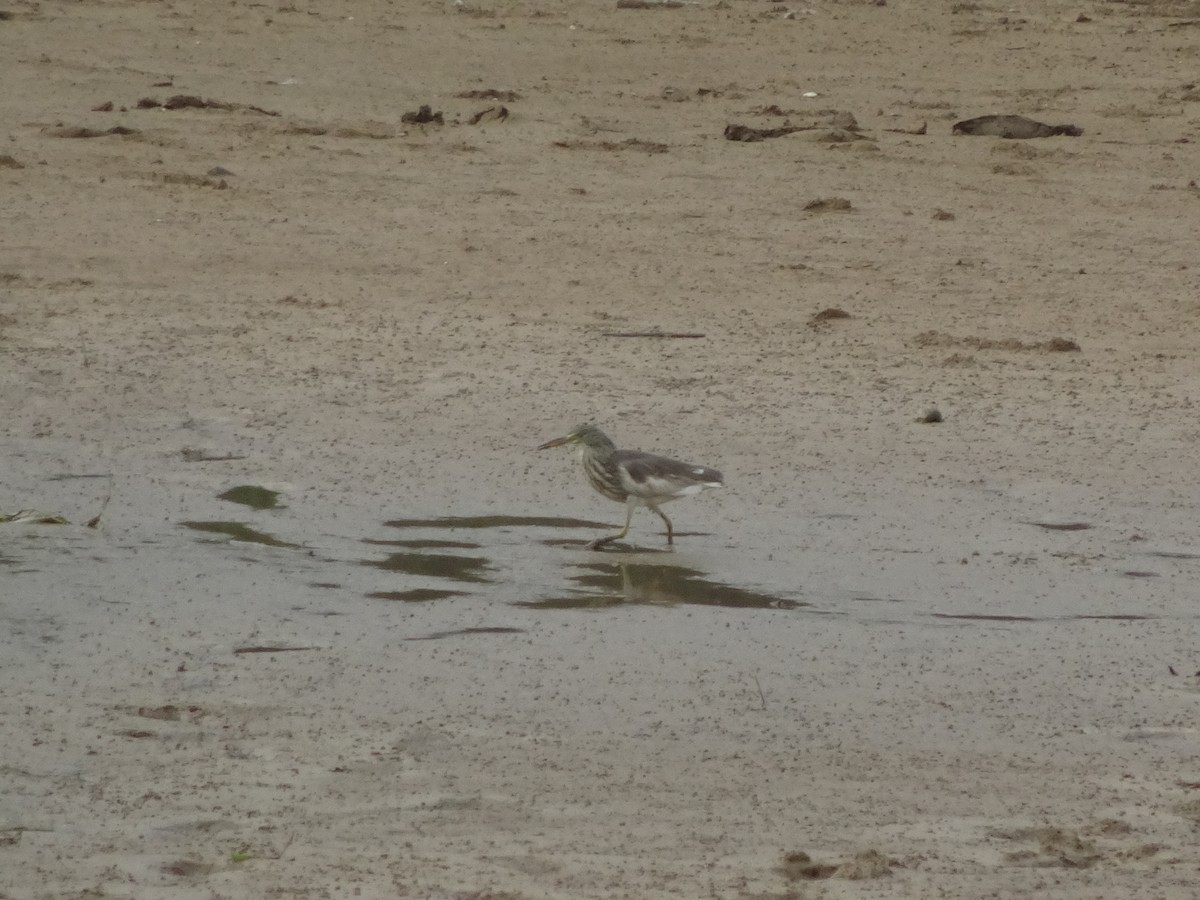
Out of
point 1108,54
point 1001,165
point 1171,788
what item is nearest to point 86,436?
point 1171,788

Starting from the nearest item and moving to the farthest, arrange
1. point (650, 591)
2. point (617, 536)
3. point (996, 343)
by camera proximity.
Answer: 1. point (650, 591)
2. point (617, 536)
3. point (996, 343)

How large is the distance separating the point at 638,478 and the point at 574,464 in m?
1.03

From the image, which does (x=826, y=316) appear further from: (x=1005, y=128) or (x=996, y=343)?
(x=1005, y=128)

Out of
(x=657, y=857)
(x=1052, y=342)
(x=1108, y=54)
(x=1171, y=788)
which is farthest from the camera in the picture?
(x=1108, y=54)

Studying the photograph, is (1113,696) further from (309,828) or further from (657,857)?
(309,828)

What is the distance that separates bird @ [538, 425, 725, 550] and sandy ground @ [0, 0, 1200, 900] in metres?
0.16

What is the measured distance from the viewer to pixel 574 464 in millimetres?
7750

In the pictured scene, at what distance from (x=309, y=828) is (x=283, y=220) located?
6.65 m

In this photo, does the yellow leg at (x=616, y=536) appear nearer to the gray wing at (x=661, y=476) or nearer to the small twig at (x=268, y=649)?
the gray wing at (x=661, y=476)

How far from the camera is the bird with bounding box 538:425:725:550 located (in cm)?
676

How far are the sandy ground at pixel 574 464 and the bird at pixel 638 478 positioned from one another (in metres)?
0.16

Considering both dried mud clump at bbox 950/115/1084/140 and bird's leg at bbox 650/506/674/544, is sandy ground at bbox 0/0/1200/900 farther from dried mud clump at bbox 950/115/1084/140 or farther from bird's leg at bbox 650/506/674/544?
dried mud clump at bbox 950/115/1084/140

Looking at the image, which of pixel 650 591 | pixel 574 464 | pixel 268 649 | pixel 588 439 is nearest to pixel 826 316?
pixel 574 464

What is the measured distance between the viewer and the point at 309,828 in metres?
4.29
